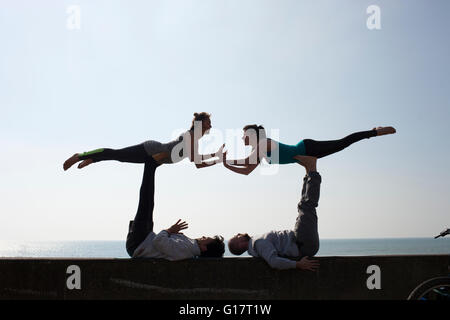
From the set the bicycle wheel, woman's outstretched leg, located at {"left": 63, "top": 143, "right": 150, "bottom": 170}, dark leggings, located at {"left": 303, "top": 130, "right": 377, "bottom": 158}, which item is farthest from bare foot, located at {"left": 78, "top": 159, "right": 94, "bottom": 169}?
the bicycle wheel

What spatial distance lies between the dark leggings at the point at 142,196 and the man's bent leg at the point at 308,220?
1.80 m

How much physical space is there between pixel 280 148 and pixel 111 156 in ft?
7.54

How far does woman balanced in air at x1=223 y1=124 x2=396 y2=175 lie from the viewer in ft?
18.0

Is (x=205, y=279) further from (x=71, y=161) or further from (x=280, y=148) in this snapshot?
(x=71, y=161)

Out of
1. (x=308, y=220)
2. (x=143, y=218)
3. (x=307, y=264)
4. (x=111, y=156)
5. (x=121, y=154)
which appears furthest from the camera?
(x=111, y=156)

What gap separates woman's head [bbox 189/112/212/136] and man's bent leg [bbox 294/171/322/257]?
5.41 ft

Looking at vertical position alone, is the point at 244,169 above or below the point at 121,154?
below

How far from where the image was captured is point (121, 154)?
5.44 m

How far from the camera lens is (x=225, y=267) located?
443 centimetres

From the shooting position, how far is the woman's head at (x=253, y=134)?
5.68 metres

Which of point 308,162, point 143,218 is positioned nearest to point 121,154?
point 143,218

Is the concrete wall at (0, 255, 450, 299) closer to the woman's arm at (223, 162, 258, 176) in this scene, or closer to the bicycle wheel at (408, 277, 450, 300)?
the bicycle wheel at (408, 277, 450, 300)

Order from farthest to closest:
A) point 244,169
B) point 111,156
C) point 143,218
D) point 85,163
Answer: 1. point 244,169
2. point 85,163
3. point 111,156
4. point 143,218
